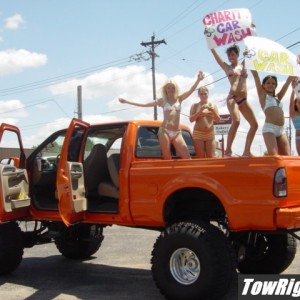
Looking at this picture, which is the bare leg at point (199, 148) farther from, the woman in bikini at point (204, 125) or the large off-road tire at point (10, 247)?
the large off-road tire at point (10, 247)

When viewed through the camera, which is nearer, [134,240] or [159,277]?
[159,277]

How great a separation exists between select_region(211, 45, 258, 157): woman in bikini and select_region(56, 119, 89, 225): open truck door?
1798 mm

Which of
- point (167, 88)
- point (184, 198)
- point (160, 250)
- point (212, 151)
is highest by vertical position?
point (167, 88)

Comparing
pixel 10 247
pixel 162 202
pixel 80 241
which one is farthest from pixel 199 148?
pixel 10 247

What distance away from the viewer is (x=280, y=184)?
461cm

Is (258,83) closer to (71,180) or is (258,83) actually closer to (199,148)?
(199,148)

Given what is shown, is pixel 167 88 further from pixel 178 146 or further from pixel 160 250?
pixel 160 250

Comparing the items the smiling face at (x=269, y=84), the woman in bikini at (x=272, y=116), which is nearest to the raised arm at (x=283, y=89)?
the woman in bikini at (x=272, y=116)

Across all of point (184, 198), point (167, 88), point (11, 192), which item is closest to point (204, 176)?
point (184, 198)

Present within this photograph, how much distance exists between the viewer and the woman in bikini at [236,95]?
5816 millimetres

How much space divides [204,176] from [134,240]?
4815 millimetres

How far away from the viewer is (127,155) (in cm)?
570

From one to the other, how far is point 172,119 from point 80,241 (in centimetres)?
269

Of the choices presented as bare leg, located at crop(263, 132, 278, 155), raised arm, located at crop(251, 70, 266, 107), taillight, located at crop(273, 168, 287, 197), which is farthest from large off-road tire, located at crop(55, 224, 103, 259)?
taillight, located at crop(273, 168, 287, 197)
